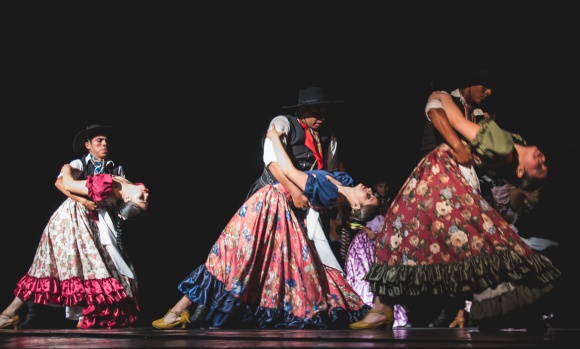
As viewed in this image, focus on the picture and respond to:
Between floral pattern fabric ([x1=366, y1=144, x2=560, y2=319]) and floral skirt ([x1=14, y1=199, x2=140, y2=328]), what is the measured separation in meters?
2.27

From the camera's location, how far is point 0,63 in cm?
602

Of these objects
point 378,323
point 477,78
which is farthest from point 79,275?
point 477,78

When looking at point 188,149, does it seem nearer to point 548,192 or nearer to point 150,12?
point 150,12

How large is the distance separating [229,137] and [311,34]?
3.78ft

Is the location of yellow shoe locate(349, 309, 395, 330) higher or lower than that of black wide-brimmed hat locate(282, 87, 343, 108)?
lower

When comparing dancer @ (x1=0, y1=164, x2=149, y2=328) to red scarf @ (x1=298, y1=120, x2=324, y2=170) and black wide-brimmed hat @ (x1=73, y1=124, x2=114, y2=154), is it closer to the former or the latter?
black wide-brimmed hat @ (x1=73, y1=124, x2=114, y2=154)

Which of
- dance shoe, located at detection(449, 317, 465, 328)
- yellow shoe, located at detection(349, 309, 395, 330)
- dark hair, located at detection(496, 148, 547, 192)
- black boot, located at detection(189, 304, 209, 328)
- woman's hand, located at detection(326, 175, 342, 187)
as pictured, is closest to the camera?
dark hair, located at detection(496, 148, 547, 192)

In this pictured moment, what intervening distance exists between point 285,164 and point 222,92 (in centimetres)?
220

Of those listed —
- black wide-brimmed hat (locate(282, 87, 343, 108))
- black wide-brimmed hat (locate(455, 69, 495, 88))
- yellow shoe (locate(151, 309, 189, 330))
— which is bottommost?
yellow shoe (locate(151, 309, 189, 330))

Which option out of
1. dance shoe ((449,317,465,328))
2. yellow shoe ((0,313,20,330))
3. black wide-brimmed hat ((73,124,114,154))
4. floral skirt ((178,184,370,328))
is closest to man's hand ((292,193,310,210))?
floral skirt ((178,184,370,328))

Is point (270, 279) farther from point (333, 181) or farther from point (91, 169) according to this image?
point (91, 169)

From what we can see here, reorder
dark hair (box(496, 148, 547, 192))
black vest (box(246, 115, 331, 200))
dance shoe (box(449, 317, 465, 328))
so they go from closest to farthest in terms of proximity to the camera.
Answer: dark hair (box(496, 148, 547, 192)), black vest (box(246, 115, 331, 200)), dance shoe (box(449, 317, 465, 328))

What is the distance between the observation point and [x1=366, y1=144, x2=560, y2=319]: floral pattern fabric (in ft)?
10.7

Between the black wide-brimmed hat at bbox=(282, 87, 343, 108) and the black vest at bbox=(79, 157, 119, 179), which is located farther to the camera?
the black vest at bbox=(79, 157, 119, 179)
